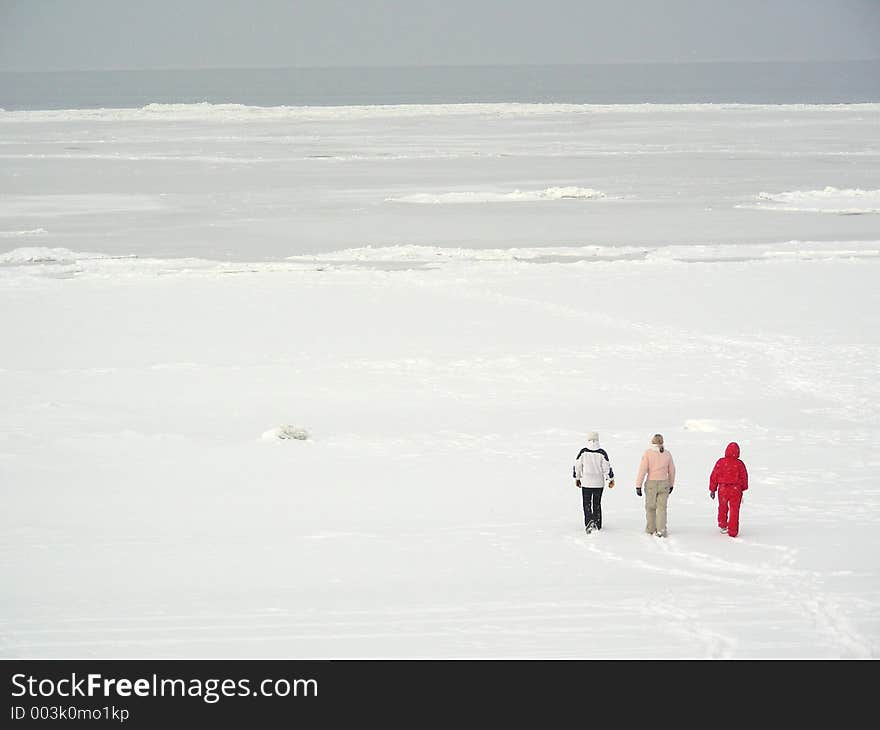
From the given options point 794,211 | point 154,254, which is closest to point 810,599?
point 154,254

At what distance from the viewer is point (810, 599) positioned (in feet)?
32.8

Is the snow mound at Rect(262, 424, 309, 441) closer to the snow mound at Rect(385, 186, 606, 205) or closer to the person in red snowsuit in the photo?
the person in red snowsuit

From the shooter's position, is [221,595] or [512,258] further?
[512,258]

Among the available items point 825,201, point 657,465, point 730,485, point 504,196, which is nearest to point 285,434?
point 657,465

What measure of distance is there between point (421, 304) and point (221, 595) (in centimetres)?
1480

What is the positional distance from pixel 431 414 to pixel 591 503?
5.86 meters

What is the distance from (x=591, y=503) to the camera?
12000mm

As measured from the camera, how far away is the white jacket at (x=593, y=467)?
1186 cm

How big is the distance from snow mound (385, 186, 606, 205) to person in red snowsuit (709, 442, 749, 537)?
2816cm

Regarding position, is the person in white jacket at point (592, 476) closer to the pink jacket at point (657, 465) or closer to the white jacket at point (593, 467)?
the white jacket at point (593, 467)

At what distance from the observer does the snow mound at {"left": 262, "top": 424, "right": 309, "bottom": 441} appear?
16047mm

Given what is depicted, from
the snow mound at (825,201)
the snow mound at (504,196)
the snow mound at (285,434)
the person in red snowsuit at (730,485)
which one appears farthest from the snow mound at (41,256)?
the person in red snowsuit at (730,485)

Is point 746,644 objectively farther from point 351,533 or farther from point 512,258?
point 512,258

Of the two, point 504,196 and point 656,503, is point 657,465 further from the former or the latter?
point 504,196
